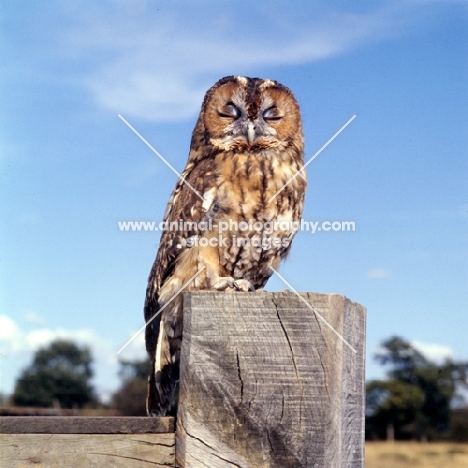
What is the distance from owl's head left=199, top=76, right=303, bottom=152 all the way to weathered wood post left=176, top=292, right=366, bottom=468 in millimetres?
2266

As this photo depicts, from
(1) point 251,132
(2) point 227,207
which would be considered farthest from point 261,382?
(1) point 251,132

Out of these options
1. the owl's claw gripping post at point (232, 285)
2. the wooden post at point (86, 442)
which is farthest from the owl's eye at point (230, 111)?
the wooden post at point (86, 442)

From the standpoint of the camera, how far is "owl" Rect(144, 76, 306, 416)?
137 inches

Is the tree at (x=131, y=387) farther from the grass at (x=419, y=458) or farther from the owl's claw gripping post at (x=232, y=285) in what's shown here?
the owl's claw gripping post at (x=232, y=285)

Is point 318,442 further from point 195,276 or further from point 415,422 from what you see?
point 415,422

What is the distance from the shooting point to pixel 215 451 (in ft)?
4.97

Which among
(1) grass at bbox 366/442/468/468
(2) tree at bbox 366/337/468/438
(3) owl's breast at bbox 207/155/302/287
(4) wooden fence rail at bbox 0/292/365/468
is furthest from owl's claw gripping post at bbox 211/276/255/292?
(2) tree at bbox 366/337/468/438

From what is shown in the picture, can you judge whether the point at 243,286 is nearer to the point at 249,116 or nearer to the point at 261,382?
the point at 249,116

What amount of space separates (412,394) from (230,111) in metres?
36.4

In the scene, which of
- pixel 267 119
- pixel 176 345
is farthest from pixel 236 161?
pixel 176 345

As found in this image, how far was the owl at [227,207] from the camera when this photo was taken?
3477 mm

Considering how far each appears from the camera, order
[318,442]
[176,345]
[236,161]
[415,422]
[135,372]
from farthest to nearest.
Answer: [415,422]
[135,372]
[236,161]
[176,345]
[318,442]

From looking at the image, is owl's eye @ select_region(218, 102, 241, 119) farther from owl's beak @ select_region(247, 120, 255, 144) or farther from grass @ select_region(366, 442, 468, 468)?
grass @ select_region(366, 442, 468, 468)

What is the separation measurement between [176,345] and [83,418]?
70.9 inches
